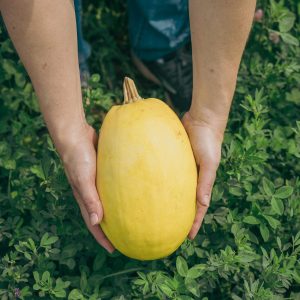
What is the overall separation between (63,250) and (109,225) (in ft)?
0.94

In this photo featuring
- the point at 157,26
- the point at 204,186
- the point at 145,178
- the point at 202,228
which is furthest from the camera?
the point at 157,26

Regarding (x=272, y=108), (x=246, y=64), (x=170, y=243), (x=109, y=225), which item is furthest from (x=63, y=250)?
(x=246, y=64)

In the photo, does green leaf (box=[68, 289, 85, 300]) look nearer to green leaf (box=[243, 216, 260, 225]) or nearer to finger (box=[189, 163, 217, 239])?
finger (box=[189, 163, 217, 239])

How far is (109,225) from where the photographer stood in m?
1.79

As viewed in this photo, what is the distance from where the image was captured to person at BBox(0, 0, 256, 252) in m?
1.65

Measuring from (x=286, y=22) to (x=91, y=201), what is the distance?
138cm

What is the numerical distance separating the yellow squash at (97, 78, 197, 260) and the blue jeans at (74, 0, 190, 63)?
3.66 feet

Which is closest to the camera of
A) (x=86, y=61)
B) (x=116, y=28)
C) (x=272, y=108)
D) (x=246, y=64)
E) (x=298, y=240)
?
(x=298, y=240)

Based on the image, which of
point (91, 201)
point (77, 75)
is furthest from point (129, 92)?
point (91, 201)

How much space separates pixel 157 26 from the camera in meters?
2.85

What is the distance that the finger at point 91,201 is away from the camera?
5.74ft

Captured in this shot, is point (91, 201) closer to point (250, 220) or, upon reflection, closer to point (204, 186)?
point (204, 186)

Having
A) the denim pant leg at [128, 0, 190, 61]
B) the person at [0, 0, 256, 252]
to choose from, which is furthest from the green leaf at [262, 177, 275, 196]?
the denim pant leg at [128, 0, 190, 61]

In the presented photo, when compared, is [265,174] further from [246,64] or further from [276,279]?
[246,64]
